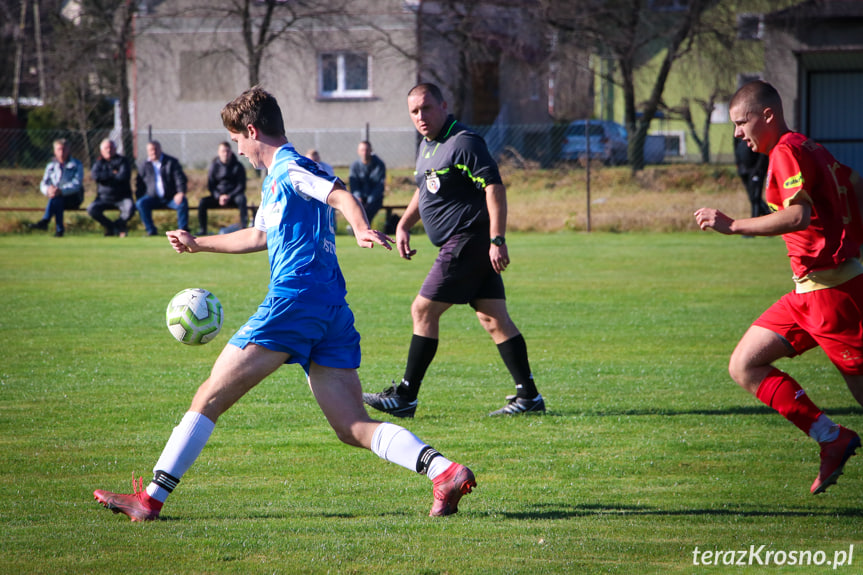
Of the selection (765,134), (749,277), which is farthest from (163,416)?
(749,277)

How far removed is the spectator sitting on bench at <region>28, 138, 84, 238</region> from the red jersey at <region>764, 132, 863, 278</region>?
1748 centimetres

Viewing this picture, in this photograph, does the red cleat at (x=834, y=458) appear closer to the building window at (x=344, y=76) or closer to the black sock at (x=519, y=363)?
the black sock at (x=519, y=363)

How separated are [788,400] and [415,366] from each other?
2529mm

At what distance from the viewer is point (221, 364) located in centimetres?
421

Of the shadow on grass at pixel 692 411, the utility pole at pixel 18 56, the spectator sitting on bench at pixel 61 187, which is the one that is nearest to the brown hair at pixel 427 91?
the shadow on grass at pixel 692 411

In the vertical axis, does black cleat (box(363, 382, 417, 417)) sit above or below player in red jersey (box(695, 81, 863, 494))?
below

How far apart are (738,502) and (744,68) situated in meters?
27.8

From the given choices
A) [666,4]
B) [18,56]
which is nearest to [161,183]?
[666,4]

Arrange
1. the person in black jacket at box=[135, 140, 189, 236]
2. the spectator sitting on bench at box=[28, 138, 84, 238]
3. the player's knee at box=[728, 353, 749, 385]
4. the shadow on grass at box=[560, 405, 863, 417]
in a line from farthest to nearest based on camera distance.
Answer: the spectator sitting on bench at box=[28, 138, 84, 238], the person in black jacket at box=[135, 140, 189, 236], the shadow on grass at box=[560, 405, 863, 417], the player's knee at box=[728, 353, 749, 385]

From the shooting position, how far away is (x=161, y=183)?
19.0 meters

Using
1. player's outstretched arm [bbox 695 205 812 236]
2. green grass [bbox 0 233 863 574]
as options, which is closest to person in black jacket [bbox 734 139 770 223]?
green grass [bbox 0 233 863 574]

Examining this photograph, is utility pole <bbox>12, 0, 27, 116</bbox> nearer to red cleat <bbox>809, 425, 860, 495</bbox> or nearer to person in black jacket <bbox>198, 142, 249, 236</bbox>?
person in black jacket <bbox>198, 142, 249, 236</bbox>

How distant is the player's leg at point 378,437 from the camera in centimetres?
424

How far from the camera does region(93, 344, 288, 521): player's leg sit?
4.19m
